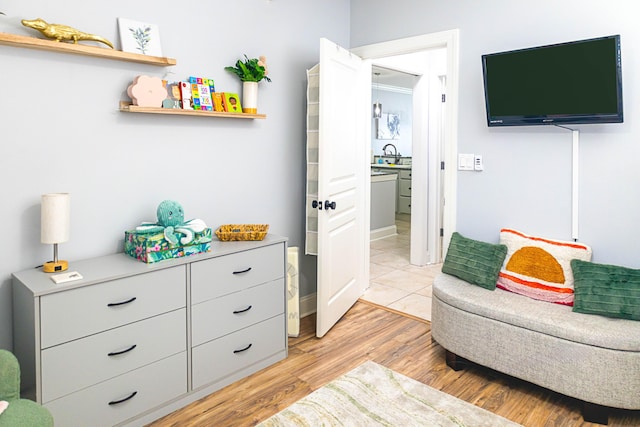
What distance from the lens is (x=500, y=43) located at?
9.87ft

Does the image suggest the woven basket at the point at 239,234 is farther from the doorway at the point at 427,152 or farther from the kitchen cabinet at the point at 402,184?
the kitchen cabinet at the point at 402,184

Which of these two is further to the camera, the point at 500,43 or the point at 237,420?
the point at 500,43

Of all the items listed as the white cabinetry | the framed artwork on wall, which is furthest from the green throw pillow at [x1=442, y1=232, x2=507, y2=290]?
the framed artwork on wall

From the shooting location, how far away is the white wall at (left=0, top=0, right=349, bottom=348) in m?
2.17

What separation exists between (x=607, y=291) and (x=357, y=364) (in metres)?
1.44

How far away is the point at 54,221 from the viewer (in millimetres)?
2102

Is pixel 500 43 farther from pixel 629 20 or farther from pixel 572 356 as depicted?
pixel 572 356

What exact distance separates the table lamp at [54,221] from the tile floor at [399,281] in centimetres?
259

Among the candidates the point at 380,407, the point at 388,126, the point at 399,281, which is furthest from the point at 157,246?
the point at 388,126

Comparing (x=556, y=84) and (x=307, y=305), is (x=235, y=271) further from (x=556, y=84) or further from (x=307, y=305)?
(x=556, y=84)

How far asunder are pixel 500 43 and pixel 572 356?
1.94 metres

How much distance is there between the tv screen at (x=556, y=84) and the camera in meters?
2.45

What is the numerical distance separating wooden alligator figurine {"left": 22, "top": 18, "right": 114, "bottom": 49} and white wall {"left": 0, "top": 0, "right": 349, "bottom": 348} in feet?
0.34

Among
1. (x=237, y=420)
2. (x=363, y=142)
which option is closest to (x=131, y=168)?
(x=237, y=420)
